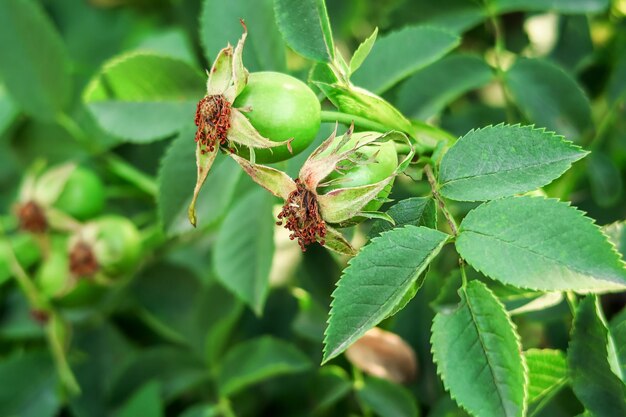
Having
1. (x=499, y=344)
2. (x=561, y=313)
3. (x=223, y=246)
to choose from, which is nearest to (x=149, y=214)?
(x=223, y=246)

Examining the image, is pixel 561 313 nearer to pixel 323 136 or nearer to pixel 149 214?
pixel 323 136

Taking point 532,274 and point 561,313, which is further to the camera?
point 561,313

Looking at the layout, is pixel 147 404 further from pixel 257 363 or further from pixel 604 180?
pixel 604 180

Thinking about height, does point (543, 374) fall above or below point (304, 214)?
below

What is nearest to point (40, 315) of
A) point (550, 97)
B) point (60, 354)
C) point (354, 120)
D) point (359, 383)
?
point (60, 354)

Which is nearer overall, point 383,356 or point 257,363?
point 383,356

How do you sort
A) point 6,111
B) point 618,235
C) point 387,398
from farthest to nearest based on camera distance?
1. point 6,111
2. point 387,398
3. point 618,235

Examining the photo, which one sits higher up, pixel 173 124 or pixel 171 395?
pixel 173 124

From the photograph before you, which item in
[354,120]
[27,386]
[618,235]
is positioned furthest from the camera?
[27,386]
